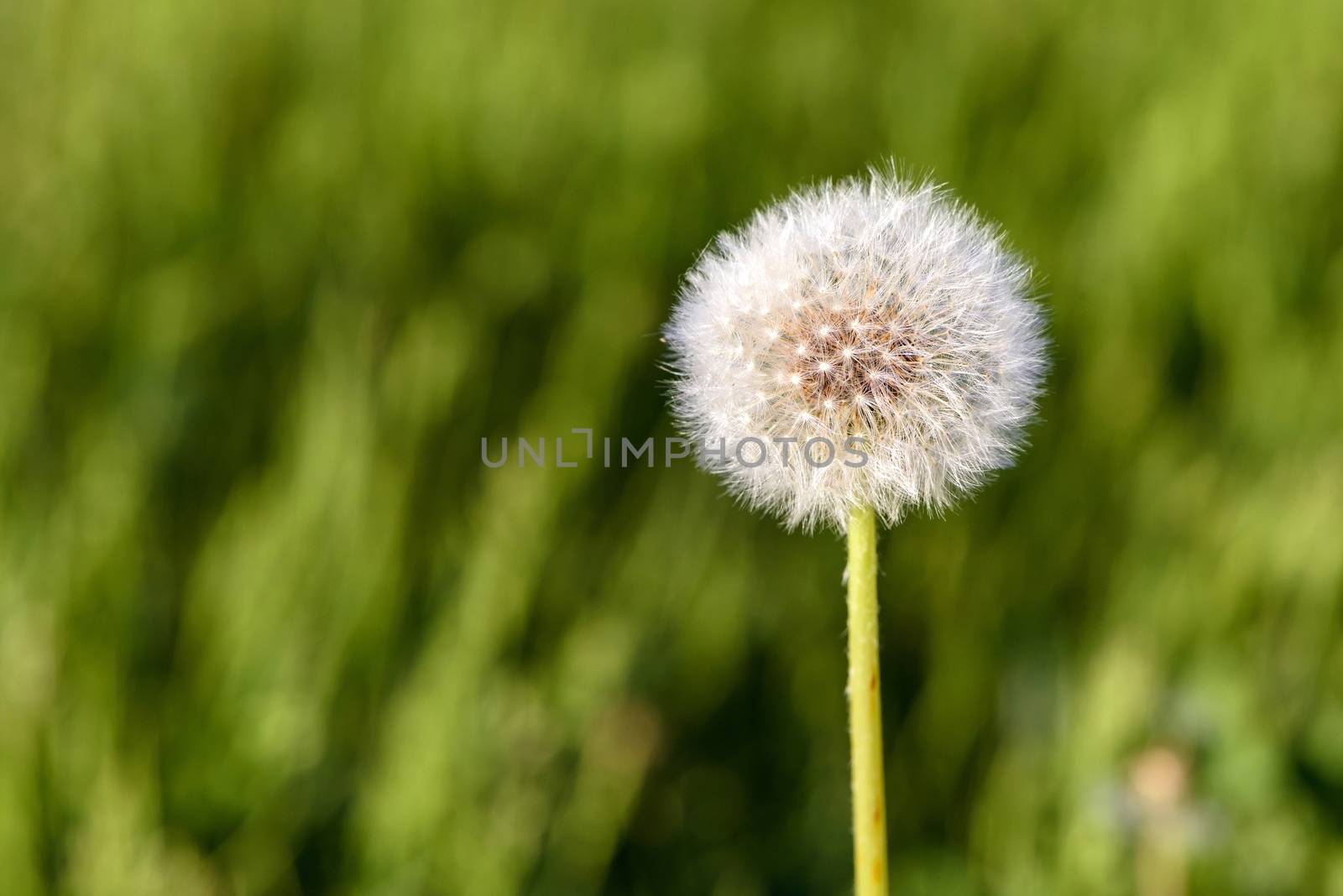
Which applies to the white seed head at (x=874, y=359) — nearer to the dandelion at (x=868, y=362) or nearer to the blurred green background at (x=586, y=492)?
the dandelion at (x=868, y=362)

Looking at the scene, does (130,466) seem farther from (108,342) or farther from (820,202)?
(820,202)

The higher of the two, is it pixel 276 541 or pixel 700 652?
pixel 276 541

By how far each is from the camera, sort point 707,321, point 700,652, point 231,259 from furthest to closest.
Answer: point 231,259 → point 700,652 → point 707,321

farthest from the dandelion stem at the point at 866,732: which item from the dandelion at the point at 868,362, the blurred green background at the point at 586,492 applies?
the blurred green background at the point at 586,492

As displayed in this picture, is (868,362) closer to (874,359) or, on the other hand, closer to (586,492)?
(874,359)

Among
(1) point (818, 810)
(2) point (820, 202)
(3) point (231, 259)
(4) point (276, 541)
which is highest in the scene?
(3) point (231, 259)

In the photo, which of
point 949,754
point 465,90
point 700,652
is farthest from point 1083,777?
point 465,90
